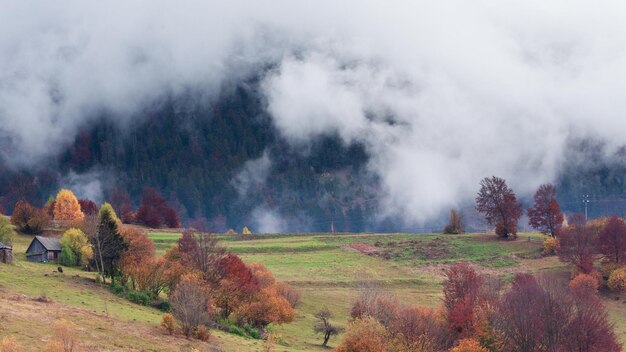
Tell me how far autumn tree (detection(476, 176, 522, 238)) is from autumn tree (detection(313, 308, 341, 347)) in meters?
55.2

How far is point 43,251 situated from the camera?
89.7 metres

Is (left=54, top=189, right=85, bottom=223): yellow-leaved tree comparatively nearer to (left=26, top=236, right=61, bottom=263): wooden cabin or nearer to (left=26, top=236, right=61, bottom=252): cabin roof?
(left=26, top=236, right=61, bottom=252): cabin roof

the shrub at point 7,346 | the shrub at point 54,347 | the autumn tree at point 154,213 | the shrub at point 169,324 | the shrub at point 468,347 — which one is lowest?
the shrub at point 468,347

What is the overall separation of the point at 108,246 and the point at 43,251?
45.3 ft

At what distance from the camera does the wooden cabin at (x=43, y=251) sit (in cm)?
8938

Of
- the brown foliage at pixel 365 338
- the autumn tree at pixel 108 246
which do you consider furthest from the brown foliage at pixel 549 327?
the autumn tree at pixel 108 246

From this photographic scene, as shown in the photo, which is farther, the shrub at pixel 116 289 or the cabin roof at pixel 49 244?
the cabin roof at pixel 49 244

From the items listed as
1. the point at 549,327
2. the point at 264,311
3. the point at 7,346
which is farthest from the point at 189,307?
the point at 549,327

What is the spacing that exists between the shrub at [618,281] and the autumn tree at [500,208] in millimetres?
30803

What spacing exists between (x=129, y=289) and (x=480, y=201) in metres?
72.5

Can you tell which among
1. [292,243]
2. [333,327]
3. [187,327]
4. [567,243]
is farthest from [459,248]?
[187,327]

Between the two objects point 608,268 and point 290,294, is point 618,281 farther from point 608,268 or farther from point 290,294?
point 290,294

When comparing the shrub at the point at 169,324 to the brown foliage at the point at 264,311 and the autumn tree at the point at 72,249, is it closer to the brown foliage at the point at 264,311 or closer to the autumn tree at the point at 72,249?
the brown foliage at the point at 264,311

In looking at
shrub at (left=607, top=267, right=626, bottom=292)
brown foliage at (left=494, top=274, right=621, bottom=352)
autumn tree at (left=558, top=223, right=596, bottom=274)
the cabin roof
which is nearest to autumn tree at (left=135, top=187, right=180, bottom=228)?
the cabin roof
